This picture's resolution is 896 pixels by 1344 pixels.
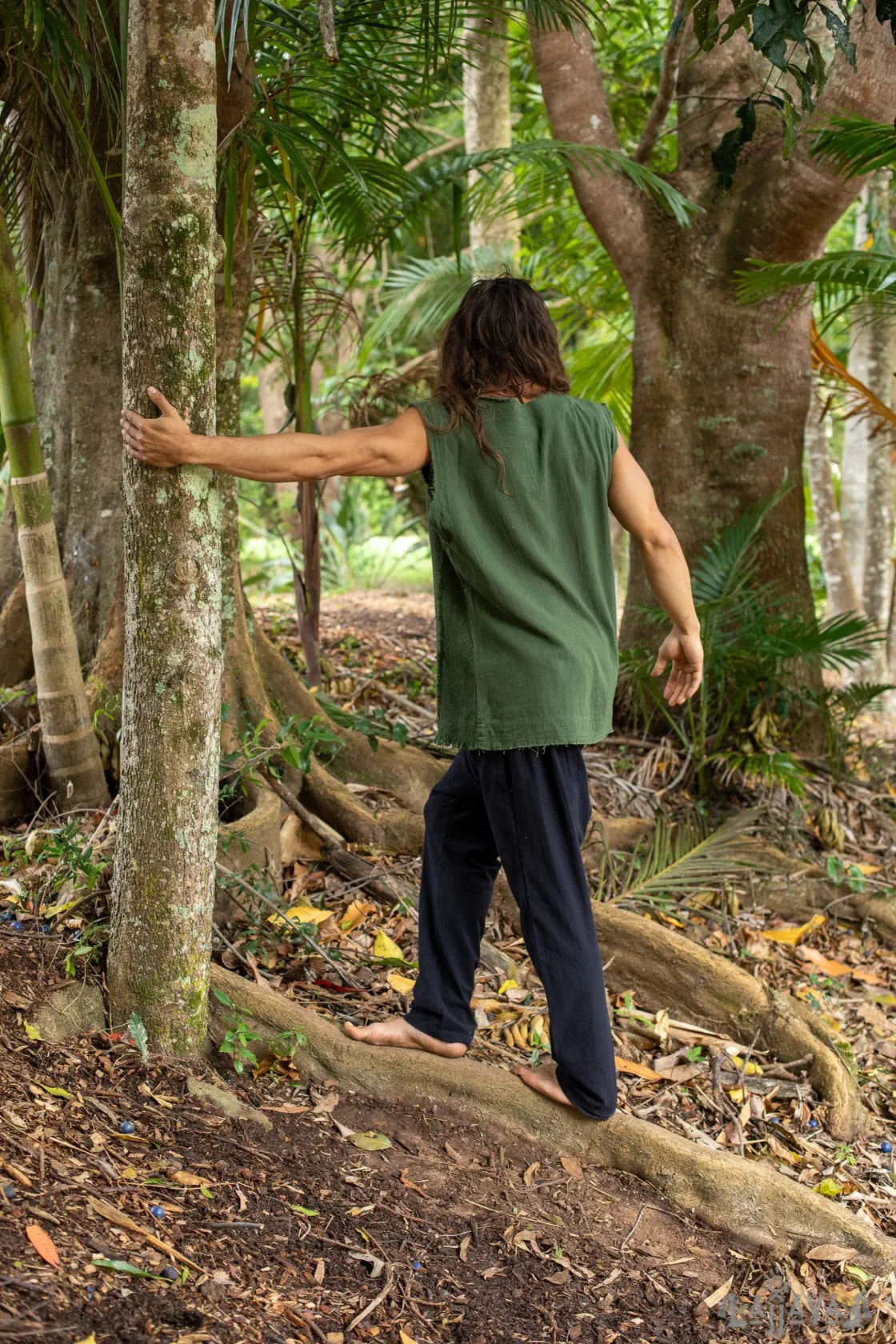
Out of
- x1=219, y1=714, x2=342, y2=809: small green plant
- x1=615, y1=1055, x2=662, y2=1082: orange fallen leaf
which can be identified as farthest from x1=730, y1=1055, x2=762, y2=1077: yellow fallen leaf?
x1=219, y1=714, x2=342, y2=809: small green plant

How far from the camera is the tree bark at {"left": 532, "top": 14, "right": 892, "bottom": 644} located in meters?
5.25

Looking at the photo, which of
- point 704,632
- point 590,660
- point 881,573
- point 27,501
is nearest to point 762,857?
point 704,632

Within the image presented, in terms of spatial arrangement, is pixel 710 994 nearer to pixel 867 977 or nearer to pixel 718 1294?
pixel 867 977

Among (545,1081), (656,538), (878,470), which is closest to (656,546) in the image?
(656,538)

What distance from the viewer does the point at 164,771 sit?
97.1 inches

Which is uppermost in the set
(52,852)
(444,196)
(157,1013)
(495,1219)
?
(444,196)

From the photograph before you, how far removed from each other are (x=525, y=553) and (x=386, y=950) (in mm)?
1512

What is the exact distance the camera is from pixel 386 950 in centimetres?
346

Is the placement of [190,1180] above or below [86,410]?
below

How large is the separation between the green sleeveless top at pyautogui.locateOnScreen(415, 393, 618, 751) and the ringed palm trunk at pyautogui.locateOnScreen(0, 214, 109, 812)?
122 centimetres

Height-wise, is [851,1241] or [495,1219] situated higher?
[495,1219]

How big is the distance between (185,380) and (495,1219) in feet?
6.43

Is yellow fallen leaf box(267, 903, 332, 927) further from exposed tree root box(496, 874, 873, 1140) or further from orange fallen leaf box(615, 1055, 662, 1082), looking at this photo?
orange fallen leaf box(615, 1055, 662, 1082)

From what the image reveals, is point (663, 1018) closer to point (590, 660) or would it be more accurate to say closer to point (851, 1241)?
point (851, 1241)
